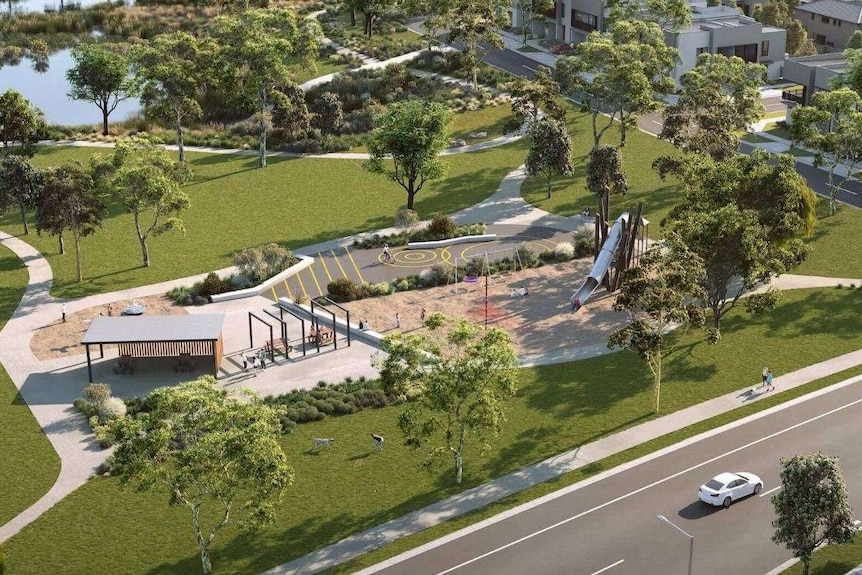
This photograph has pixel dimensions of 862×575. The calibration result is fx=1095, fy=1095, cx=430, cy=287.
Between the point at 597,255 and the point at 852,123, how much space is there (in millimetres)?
23149

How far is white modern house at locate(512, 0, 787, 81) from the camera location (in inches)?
4668

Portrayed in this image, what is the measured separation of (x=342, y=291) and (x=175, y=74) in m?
32.1

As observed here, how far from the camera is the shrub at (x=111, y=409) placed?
182 ft

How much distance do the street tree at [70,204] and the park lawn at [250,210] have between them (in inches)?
132

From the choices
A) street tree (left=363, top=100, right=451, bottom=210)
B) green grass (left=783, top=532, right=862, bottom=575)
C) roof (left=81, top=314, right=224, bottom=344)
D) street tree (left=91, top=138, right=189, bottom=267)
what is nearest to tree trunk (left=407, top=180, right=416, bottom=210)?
street tree (left=363, top=100, right=451, bottom=210)

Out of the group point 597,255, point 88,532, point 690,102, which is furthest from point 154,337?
point 690,102

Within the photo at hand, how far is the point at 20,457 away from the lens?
172ft

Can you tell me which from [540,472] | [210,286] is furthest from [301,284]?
[540,472]

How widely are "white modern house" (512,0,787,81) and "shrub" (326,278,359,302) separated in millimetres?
55980

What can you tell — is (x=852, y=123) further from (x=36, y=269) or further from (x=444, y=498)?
(x=36, y=269)

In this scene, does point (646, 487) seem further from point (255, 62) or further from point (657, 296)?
point (255, 62)

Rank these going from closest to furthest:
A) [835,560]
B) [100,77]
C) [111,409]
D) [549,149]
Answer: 1. [835,560]
2. [111,409]
3. [549,149]
4. [100,77]

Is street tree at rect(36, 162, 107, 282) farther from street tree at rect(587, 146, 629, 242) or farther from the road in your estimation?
the road

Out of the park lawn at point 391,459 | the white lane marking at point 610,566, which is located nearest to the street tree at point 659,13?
the park lawn at point 391,459
